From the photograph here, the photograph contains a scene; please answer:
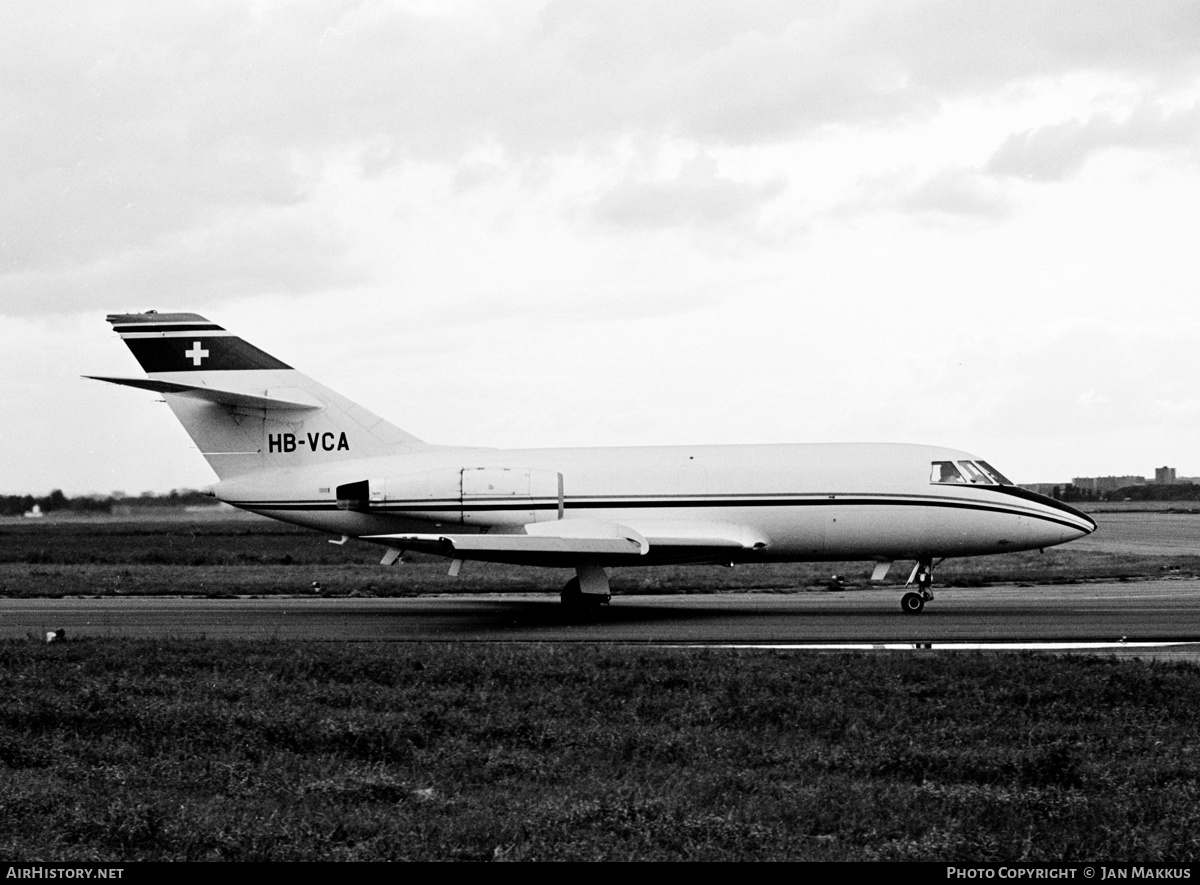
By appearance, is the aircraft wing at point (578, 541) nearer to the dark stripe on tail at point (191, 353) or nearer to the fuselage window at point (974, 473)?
the fuselage window at point (974, 473)

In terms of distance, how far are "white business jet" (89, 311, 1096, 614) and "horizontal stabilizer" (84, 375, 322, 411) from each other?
46 mm

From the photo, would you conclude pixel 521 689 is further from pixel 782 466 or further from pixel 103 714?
pixel 782 466

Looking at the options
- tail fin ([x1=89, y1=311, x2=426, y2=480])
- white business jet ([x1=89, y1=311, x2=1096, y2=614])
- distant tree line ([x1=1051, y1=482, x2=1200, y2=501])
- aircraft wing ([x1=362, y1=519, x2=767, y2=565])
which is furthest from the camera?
distant tree line ([x1=1051, y1=482, x2=1200, y2=501])

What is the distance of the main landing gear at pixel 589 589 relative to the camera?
24078mm

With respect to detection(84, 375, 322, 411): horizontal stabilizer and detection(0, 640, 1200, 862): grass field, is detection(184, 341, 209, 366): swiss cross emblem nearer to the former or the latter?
detection(84, 375, 322, 411): horizontal stabilizer

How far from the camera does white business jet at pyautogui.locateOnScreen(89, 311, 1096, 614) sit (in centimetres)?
2450

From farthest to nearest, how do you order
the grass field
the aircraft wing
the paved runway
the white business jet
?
the white business jet
the aircraft wing
the paved runway
the grass field

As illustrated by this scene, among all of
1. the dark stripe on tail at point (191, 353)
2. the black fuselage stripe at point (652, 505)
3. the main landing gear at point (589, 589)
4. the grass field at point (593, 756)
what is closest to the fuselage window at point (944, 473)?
the black fuselage stripe at point (652, 505)

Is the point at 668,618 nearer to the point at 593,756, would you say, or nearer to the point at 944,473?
the point at 944,473

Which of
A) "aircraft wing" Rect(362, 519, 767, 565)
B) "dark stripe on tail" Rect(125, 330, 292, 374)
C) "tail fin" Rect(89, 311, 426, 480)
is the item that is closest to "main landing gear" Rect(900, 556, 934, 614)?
"aircraft wing" Rect(362, 519, 767, 565)

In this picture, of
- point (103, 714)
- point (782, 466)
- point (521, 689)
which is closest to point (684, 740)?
point (521, 689)

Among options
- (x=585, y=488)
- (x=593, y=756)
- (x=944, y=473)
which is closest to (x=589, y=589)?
(x=585, y=488)

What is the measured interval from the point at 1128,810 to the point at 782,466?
16.8 meters

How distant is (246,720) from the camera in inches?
432
